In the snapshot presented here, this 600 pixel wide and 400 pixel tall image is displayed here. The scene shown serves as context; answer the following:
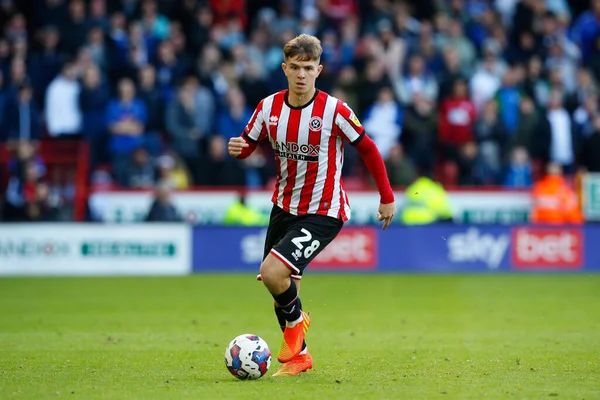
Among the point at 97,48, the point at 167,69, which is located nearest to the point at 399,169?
the point at 167,69

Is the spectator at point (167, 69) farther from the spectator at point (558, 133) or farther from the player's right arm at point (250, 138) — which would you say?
the player's right arm at point (250, 138)

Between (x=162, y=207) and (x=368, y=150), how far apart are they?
31.8ft

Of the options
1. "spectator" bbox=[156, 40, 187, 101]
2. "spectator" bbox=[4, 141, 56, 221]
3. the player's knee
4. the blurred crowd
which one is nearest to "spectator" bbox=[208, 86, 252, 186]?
the blurred crowd

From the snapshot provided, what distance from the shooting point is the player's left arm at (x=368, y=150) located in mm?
7383

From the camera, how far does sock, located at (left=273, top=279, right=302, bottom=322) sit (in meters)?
7.38

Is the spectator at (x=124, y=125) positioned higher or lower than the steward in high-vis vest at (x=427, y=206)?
higher

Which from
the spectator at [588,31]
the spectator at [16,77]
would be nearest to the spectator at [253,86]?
the spectator at [16,77]

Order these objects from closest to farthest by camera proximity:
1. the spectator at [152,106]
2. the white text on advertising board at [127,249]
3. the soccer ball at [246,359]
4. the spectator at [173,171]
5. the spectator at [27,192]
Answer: the soccer ball at [246,359] → the white text on advertising board at [127,249] → the spectator at [27,192] → the spectator at [173,171] → the spectator at [152,106]

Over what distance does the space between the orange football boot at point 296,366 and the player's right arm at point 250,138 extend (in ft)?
4.81

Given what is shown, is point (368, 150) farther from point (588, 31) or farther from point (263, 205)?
point (588, 31)

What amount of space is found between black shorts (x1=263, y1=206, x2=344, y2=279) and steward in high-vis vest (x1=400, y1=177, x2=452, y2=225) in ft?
31.2

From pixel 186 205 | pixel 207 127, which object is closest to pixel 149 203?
pixel 186 205

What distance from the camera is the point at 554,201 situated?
696 inches

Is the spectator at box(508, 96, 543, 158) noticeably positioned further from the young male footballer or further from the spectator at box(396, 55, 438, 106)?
the young male footballer
